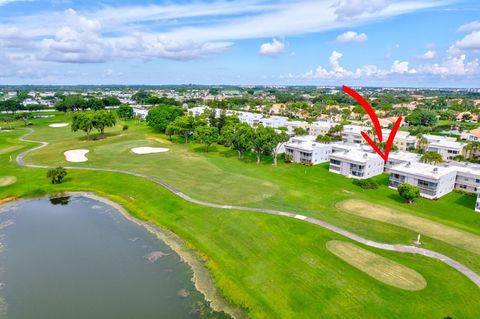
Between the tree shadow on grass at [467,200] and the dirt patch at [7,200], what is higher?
the tree shadow on grass at [467,200]

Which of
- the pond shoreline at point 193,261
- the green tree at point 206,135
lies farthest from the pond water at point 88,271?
the green tree at point 206,135

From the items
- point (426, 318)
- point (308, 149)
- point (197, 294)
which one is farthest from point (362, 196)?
point (197, 294)

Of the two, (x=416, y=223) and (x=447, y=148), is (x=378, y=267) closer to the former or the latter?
(x=416, y=223)

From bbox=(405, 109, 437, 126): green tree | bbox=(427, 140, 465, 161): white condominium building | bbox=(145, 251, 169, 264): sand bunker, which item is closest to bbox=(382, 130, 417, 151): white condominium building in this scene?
bbox=(427, 140, 465, 161): white condominium building

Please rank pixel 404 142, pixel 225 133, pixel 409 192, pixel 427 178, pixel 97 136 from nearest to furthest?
pixel 409 192 < pixel 427 178 < pixel 225 133 < pixel 404 142 < pixel 97 136

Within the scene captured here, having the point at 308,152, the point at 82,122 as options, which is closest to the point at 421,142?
the point at 308,152

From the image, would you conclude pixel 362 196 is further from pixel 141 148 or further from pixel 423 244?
pixel 141 148

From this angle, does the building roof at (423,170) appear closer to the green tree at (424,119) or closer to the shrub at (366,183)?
the shrub at (366,183)
